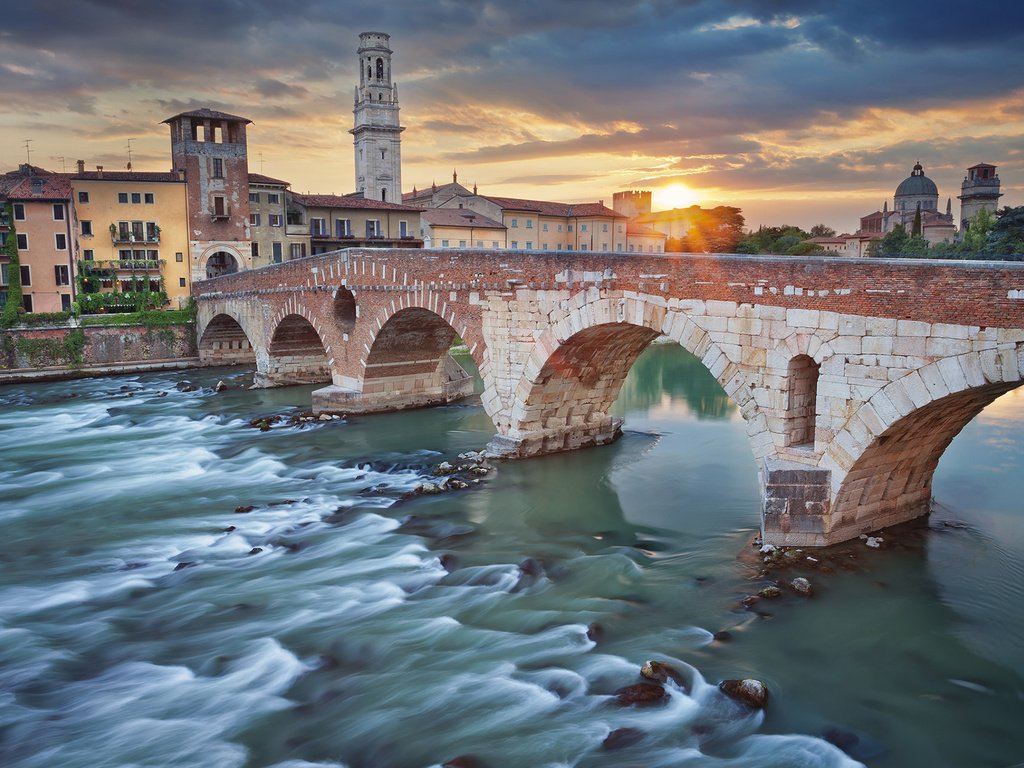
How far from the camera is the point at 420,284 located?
19094 mm

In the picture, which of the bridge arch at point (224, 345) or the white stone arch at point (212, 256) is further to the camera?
the white stone arch at point (212, 256)

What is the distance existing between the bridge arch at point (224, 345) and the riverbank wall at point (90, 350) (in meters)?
0.63

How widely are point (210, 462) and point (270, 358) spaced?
1070cm

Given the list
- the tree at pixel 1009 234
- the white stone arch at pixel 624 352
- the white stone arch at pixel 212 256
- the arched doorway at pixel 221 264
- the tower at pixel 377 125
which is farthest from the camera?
the tower at pixel 377 125

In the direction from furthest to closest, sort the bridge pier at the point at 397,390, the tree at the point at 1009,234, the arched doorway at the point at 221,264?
the arched doorway at the point at 221,264, the tree at the point at 1009,234, the bridge pier at the point at 397,390

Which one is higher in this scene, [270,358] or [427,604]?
[270,358]

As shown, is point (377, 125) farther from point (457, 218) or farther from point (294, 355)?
point (294, 355)

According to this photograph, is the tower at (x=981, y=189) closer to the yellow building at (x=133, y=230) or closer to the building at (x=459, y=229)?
the building at (x=459, y=229)

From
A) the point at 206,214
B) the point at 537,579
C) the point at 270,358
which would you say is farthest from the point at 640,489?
the point at 206,214

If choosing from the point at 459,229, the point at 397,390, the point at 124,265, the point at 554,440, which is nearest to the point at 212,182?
the point at 124,265

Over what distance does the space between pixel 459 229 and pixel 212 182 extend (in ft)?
52.0

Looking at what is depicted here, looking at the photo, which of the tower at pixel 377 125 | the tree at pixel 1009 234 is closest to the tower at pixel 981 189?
the tree at pixel 1009 234

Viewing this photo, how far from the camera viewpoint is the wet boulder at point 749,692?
802 cm

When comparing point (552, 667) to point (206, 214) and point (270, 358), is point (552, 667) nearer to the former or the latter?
point (270, 358)
